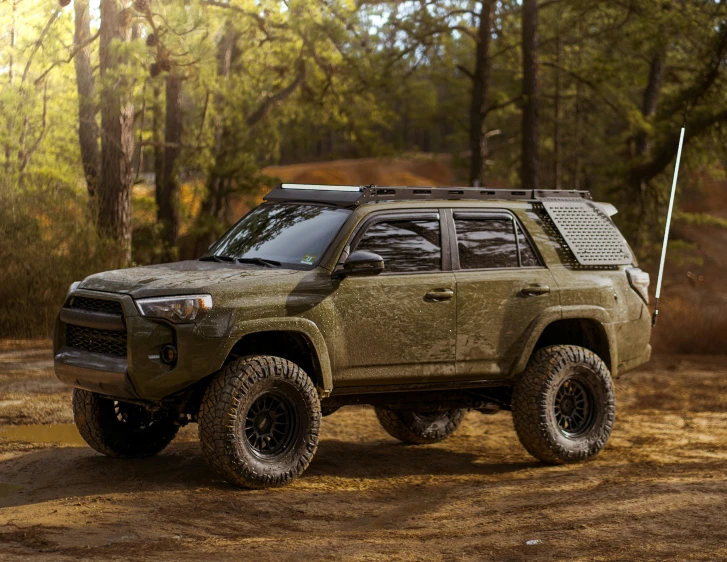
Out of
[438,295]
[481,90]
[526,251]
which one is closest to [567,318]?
[526,251]

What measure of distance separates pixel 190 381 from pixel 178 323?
387mm

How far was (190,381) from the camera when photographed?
7.09 m

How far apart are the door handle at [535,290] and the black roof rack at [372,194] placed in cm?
75

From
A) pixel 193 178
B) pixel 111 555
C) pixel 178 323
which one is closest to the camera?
pixel 111 555

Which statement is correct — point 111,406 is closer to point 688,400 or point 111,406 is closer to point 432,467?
point 432,467

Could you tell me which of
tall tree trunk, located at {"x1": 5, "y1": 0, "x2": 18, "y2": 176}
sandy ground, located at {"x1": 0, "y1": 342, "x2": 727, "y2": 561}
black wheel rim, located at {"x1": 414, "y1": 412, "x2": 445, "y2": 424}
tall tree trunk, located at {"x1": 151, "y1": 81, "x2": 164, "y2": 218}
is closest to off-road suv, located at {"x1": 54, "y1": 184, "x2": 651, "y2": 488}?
black wheel rim, located at {"x1": 414, "y1": 412, "x2": 445, "y2": 424}

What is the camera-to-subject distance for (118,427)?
26.9 feet

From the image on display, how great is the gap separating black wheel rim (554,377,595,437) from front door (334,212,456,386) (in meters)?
1.18

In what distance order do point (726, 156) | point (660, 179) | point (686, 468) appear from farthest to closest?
point (660, 179), point (726, 156), point (686, 468)

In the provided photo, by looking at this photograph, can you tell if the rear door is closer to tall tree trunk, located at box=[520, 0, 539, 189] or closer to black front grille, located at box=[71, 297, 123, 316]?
black front grille, located at box=[71, 297, 123, 316]

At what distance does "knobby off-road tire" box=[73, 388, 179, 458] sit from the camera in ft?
26.5

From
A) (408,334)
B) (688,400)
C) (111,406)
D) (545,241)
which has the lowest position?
(688,400)

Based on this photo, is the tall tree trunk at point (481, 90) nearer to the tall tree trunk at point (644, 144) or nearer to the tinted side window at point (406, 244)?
the tall tree trunk at point (644, 144)

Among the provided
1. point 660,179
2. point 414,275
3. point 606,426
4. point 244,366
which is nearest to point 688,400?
point 606,426
